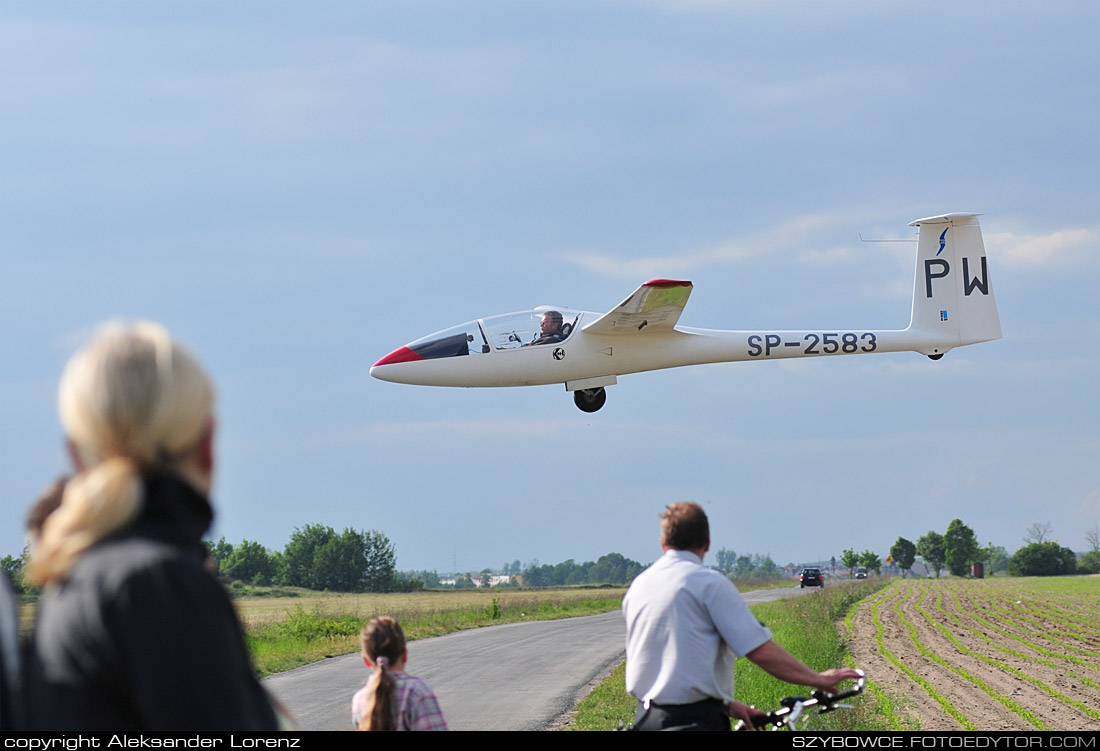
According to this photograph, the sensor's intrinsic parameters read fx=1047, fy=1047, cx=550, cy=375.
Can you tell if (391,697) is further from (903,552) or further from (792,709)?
(903,552)

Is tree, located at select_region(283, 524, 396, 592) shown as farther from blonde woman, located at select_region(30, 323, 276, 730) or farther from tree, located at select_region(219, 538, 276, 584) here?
blonde woman, located at select_region(30, 323, 276, 730)

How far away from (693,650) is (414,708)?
133 cm

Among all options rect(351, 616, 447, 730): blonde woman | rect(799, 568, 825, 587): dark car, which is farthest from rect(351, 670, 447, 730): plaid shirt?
rect(799, 568, 825, 587): dark car

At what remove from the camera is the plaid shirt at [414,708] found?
4879 millimetres

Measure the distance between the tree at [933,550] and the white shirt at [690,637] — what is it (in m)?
191

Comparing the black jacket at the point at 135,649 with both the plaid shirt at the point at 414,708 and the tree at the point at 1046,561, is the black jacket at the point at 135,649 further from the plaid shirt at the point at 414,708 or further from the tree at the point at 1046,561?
the tree at the point at 1046,561

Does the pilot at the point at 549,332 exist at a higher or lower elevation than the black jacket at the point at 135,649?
higher

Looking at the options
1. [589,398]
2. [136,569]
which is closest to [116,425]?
[136,569]

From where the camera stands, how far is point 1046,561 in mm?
163000

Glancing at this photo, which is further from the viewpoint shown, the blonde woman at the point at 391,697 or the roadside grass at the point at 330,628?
the roadside grass at the point at 330,628

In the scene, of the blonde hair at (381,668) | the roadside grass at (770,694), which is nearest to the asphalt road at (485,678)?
the roadside grass at (770,694)

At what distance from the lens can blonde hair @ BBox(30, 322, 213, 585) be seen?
1962 mm

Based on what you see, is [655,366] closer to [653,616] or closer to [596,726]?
[596,726]

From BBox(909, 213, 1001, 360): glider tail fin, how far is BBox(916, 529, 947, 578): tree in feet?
564
